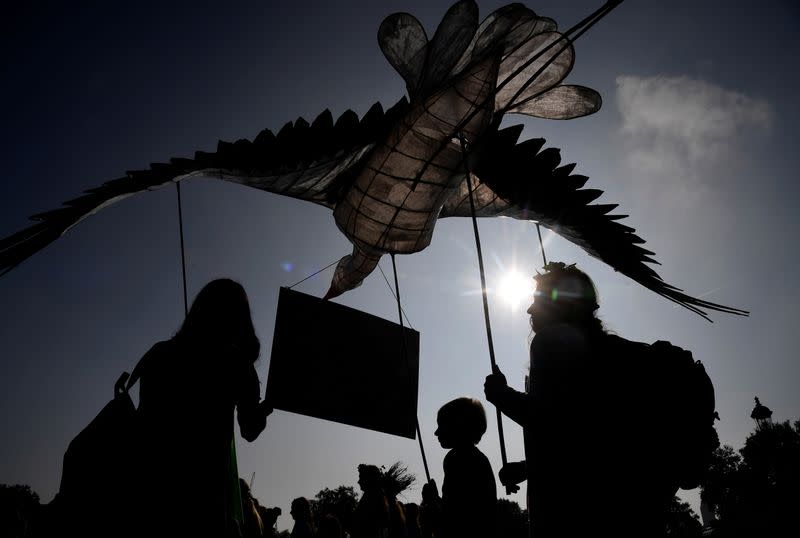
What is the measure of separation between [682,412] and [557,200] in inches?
89.3

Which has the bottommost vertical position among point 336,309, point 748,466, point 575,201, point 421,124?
point 748,466

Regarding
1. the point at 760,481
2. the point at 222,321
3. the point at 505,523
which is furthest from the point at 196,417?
the point at 760,481

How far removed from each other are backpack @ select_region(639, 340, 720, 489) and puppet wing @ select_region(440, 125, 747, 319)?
1.92 m

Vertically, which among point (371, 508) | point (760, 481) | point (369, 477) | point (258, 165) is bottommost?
point (760, 481)

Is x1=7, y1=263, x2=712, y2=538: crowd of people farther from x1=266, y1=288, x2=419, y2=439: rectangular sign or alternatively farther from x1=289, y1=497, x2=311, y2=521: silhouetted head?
x1=289, y1=497, x2=311, y2=521: silhouetted head

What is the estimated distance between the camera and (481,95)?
2.49 m

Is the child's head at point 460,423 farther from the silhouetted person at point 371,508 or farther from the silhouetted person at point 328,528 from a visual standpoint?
the silhouetted person at point 328,528

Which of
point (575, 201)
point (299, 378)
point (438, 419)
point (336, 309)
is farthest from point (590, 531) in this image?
point (575, 201)

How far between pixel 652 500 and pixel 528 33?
2.29 metres

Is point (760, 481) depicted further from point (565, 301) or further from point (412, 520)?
point (565, 301)

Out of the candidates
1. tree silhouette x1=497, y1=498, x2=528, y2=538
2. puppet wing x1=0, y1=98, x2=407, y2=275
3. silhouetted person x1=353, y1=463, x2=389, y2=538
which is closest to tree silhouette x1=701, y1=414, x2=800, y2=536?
tree silhouette x1=497, y1=498, x2=528, y2=538

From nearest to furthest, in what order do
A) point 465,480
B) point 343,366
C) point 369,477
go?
1. point 465,480
2. point 343,366
3. point 369,477

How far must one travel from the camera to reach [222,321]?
5.26ft

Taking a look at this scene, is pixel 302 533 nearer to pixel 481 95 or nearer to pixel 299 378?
pixel 299 378
